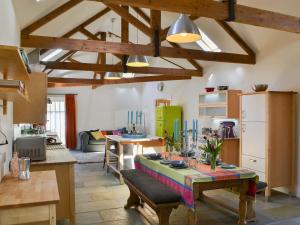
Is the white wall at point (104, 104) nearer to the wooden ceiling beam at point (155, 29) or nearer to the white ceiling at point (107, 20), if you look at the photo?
the white ceiling at point (107, 20)

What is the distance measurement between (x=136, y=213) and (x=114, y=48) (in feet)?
8.99

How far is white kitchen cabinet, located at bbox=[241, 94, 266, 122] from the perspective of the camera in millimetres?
4824

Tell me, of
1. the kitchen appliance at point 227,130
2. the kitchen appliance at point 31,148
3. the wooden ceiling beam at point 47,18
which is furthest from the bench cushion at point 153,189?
the wooden ceiling beam at point 47,18

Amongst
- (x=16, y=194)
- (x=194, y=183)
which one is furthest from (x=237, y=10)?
(x=16, y=194)

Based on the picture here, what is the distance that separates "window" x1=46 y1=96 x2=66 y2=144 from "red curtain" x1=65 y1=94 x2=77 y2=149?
9.2 inches

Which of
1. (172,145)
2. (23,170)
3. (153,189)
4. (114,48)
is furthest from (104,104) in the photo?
(23,170)

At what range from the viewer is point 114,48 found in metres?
4.98

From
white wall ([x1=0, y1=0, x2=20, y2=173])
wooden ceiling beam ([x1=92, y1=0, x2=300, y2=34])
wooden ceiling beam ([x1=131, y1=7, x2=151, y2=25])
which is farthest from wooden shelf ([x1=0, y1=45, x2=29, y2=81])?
wooden ceiling beam ([x1=131, y1=7, x2=151, y2=25])

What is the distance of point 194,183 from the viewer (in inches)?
118

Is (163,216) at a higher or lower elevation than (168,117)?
lower

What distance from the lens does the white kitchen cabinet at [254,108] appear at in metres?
4.82

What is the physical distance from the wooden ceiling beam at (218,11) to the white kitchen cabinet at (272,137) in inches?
56.4

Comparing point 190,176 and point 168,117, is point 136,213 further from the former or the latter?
point 168,117

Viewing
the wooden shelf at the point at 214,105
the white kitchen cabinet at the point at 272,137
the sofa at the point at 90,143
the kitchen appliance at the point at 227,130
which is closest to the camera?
the white kitchen cabinet at the point at 272,137
